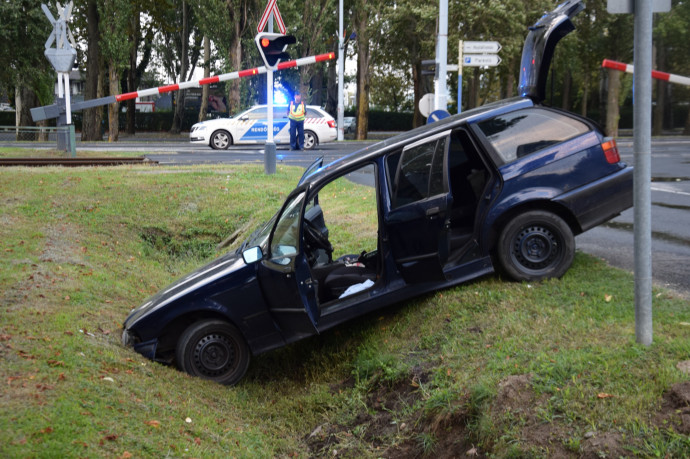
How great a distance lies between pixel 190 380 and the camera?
6289 millimetres

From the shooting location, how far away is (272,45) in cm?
1458

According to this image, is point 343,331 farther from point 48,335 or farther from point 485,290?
point 48,335

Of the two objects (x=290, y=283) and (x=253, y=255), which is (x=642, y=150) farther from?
(x=253, y=255)

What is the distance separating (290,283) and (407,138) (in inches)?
66.3

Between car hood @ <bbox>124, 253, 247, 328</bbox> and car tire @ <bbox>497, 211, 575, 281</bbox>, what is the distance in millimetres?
2403

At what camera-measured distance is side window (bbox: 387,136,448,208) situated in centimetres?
630

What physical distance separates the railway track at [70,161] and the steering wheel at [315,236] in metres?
12.5

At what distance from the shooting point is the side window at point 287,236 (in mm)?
6270

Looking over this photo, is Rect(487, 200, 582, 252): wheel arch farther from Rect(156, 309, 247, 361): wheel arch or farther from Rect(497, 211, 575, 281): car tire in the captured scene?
Rect(156, 309, 247, 361): wheel arch

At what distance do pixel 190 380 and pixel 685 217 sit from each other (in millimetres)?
7580

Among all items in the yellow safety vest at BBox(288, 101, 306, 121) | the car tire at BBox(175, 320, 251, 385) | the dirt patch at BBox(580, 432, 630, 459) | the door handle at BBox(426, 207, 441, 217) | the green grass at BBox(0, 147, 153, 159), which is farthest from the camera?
the yellow safety vest at BBox(288, 101, 306, 121)

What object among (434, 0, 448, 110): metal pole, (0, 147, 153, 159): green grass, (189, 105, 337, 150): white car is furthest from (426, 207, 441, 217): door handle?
(189, 105, 337, 150): white car

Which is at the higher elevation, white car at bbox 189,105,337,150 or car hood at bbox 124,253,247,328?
white car at bbox 189,105,337,150

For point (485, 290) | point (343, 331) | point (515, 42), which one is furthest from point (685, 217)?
point (515, 42)
